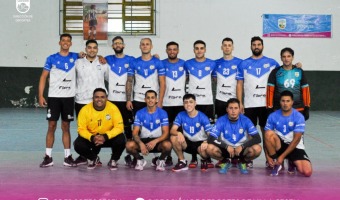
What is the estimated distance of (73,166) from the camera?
22.9 ft

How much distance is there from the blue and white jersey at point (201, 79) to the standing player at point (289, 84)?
91 centimetres

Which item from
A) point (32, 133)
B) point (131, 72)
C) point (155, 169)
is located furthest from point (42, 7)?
point (155, 169)

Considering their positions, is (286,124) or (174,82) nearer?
(286,124)

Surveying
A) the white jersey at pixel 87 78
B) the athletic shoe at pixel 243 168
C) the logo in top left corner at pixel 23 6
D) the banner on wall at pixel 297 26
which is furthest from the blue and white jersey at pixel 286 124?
the logo in top left corner at pixel 23 6

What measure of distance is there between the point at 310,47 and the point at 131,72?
32.6ft

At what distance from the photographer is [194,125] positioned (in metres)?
6.96

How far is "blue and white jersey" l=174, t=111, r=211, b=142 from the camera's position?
6.93 m

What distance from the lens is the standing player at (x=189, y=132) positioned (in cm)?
682

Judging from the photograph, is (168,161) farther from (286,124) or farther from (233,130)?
(286,124)

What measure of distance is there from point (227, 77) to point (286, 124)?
116cm

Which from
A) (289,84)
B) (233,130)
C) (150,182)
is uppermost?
(289,84)

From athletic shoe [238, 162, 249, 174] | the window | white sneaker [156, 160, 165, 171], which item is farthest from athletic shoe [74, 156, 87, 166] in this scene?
the window

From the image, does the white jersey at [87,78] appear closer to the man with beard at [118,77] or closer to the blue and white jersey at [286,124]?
the man with beard at [118,77]

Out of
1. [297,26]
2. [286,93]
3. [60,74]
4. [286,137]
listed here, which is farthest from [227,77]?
[297,26]
